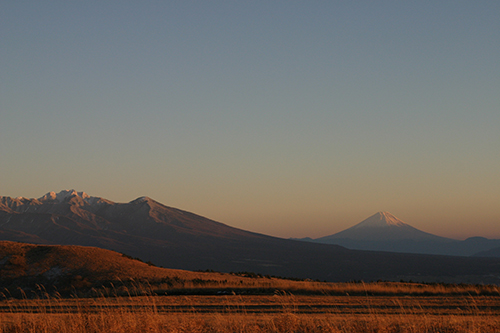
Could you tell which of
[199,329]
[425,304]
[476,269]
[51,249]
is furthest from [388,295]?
[476,269]

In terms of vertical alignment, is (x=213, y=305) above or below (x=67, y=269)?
below

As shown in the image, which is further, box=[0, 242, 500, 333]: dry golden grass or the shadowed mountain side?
the shadowed mountain side

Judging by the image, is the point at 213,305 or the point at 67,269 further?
the point at 67,269

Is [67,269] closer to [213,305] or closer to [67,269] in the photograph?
[67,269]

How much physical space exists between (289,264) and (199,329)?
177 metres

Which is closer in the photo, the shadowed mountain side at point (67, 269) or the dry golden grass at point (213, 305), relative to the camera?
the dry golden grass at point (213, 305)

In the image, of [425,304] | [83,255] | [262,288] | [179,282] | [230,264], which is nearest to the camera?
[425,304]

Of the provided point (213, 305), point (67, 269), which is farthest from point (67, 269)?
point (213, 305)

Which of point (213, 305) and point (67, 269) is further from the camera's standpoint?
point (67, 269)

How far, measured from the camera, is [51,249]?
46.8 metres

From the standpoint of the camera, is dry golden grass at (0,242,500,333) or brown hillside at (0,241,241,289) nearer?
dry golden grass at (0,242,500,333)

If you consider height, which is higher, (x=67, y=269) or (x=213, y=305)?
(x=67, y=269)

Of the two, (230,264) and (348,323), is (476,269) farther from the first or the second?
(348,323)

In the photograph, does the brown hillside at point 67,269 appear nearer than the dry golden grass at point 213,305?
No
